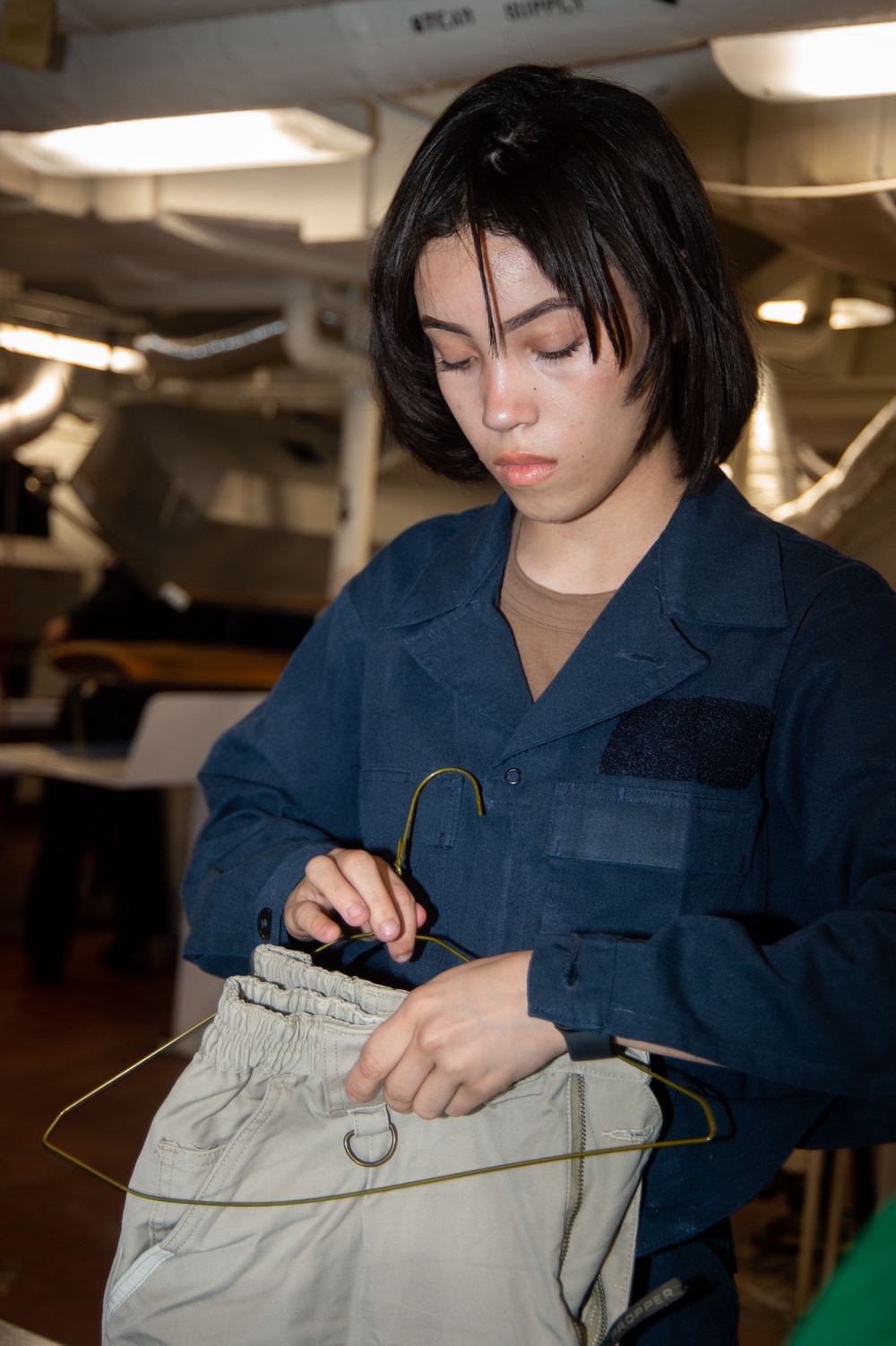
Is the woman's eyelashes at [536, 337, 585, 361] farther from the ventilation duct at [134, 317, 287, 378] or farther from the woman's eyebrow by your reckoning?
the ventilation duct at [134, 317, 287, 378]

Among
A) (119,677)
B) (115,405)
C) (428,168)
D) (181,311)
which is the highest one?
(181,311)

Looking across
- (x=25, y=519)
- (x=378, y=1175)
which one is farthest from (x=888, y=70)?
(x=25, y=519)

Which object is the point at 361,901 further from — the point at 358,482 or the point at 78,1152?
the point at 358,482

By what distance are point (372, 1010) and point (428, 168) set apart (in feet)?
2.51

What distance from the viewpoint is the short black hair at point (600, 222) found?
3.42ft

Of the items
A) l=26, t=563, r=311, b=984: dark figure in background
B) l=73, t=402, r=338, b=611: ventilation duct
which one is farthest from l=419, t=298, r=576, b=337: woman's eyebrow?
l=73, t=402, r=338, b=611: ventilation duct

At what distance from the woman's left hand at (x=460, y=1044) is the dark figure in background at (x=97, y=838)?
4.03m

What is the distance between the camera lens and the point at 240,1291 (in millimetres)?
941

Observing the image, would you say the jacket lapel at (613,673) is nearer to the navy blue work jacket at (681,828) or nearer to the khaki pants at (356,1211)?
the navy blue work jacket at (681,828)

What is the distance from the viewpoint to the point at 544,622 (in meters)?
1.24

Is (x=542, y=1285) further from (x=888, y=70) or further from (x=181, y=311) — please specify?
(x=181, y=311)

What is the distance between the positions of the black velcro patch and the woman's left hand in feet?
0.78

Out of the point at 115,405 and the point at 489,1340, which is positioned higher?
the point at 115,405

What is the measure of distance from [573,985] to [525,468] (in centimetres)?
47
